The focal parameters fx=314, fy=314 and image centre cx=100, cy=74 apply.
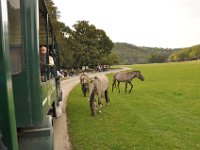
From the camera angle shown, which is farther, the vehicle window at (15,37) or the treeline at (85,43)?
the treeline at (85,43)

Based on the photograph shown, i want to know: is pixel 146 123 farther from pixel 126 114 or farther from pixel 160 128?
pixel 126 114

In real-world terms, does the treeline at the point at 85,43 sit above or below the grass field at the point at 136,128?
above

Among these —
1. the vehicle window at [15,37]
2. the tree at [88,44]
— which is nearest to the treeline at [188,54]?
the tree at [88,44]

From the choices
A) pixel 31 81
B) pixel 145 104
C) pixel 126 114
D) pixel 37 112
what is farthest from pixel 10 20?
pixel 145 104

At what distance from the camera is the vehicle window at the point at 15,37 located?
3.66 meters

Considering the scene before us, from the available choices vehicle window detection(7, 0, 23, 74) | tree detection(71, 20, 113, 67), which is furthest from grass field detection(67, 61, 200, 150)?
tree detection(71, 20, 113, 67)

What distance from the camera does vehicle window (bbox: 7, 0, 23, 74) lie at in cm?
366

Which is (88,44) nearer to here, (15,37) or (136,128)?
(136,128)

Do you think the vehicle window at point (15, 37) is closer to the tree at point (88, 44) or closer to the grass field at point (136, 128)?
the grass field at point (136, 128)

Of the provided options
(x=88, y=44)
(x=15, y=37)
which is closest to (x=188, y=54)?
(x=88, y=44)

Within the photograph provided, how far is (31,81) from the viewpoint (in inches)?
149

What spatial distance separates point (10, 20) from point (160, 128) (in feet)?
20.4

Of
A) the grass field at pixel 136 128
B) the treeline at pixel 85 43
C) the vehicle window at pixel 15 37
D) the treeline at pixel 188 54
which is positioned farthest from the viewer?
the treeline at pixel 188 54

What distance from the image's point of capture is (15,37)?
12.1ft
